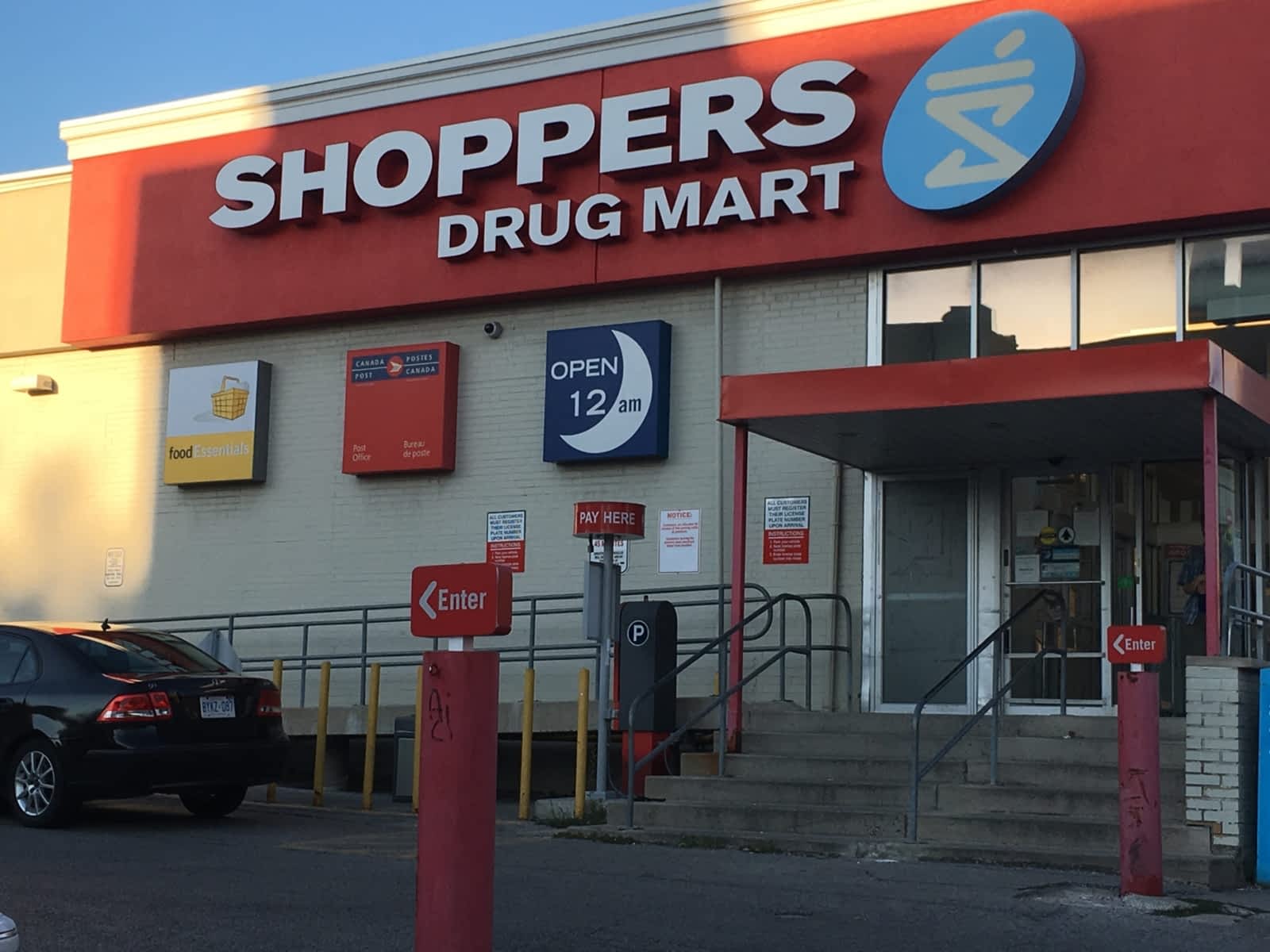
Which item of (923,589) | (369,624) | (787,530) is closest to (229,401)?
(369,624)

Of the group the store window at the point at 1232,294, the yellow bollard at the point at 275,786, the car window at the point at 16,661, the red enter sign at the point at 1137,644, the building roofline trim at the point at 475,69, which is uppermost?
the building roofline trim at the point at 475,69

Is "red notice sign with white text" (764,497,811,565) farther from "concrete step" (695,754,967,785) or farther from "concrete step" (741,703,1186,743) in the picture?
"concrete step" (695,754,967,785)

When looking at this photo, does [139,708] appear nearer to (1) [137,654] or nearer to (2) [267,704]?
(1) [137,654]

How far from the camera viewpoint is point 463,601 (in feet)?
17.9

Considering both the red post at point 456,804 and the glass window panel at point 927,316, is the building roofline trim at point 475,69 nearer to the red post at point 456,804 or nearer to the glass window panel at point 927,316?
the glass window panel at point 927,316

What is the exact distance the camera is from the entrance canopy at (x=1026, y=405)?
1119cm

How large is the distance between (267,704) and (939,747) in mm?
5110

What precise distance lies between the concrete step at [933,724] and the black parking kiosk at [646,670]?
811 millimetres

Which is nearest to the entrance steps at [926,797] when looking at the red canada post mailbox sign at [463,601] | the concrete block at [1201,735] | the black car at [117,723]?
the concrete block at [1201,735]

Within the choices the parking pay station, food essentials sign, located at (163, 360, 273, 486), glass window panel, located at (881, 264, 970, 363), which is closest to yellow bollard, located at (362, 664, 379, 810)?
the parking pay station

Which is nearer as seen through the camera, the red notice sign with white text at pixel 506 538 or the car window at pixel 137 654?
the car window at pixel 137 654

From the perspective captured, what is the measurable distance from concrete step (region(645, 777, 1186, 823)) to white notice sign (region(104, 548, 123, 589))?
985cm

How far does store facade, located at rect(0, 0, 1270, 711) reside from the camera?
14055mm

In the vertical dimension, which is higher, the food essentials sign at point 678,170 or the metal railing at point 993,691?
the food essentials sign at point 678,170
